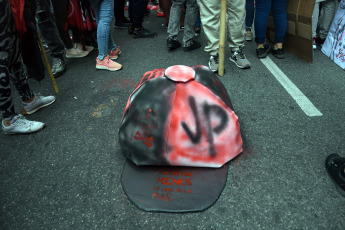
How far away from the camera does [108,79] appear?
308 cm

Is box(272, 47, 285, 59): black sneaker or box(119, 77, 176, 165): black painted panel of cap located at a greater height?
box(119, 77, 176, 165): black painted panel of cap

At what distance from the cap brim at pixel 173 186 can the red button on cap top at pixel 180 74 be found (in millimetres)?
612

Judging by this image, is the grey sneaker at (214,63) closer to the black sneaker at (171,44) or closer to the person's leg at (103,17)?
the black sneaker at (171,44)

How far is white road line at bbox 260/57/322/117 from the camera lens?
2250 millimetres

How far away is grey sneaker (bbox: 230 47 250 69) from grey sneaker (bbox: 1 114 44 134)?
7.87 ft

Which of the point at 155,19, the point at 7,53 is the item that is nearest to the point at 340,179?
the point at 7,53

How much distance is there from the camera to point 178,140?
1.53 m

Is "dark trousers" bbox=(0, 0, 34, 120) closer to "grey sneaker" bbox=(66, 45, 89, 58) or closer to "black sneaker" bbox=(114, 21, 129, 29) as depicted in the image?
"grey sneaker" bbox=(66, 45, 89, 58)

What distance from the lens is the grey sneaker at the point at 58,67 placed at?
319 cm

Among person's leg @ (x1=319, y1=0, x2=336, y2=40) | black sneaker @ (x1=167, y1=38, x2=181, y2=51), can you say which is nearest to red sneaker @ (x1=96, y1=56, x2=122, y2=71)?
black sneaker @ (x1=167, y1=38, x2=181, y2=51)

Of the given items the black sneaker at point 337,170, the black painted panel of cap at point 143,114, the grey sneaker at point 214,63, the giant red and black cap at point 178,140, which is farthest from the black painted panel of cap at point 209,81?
the grey sneaker at point 214,63

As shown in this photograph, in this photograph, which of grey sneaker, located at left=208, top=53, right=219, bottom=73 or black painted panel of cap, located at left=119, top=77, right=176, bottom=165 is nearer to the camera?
black painted panel of cap, located at left=119, top=77, right=176, bottom=165

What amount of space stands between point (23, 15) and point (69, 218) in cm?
178

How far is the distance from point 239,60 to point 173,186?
84.4 inches
